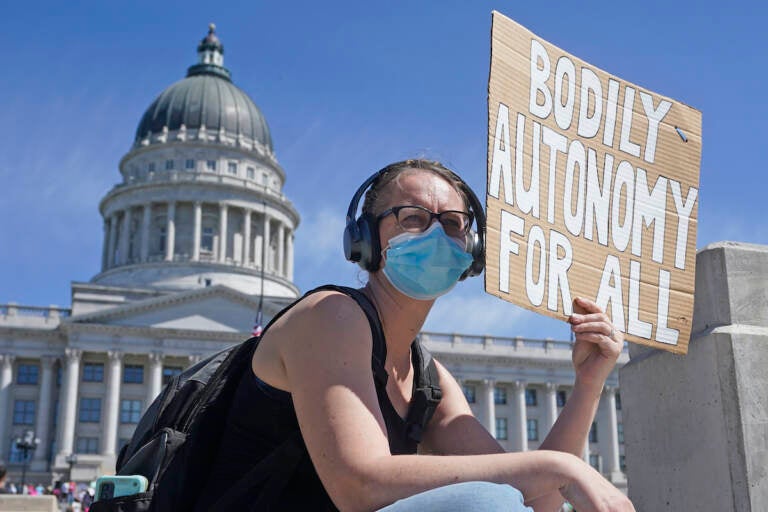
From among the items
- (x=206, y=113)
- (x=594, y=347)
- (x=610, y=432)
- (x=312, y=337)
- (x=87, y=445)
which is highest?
(x=206, y=113)

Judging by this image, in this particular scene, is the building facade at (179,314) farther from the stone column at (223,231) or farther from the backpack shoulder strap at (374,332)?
the backpack shoulder strap at (374,332)

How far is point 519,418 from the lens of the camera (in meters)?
66.0

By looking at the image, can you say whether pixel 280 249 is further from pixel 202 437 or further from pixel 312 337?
pixel 312 337

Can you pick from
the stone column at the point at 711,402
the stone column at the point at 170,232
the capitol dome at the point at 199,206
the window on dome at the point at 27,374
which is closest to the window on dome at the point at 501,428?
the capitol dome at the point at 199,206

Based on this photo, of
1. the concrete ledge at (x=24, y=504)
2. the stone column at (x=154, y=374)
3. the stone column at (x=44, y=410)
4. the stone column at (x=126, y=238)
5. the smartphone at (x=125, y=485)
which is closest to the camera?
the smartphone at (x=125, y=485)

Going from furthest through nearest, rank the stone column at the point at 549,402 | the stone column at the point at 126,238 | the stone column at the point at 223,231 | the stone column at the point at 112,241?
the stone column at the point at 112,241 < the stone column at the point at 126,238 < the stone column at the point at 223,231 < the stone column at the point at 549,402

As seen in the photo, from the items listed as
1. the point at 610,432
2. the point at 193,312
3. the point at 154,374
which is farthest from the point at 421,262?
the point at 610,432

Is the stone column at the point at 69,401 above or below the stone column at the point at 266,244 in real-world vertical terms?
below

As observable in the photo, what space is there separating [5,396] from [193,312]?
1366 cm

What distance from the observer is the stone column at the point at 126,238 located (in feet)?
245

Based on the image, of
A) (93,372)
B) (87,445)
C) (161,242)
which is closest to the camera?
(87,445)

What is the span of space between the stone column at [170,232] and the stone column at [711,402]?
228 feet

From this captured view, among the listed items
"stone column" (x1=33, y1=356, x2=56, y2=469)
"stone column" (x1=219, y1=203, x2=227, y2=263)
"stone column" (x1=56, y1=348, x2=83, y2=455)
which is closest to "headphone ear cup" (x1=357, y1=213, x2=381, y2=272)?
"stone column" (x1=56, y1=348, x2=83, y2=455)

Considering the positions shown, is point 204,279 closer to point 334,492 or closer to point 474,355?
point 474,355
